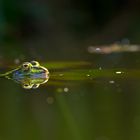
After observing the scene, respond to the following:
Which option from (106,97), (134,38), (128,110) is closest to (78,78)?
(106,97)

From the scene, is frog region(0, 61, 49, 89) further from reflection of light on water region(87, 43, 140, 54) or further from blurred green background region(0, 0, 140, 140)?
reflection of light on water region(87, 43, 140, 54)

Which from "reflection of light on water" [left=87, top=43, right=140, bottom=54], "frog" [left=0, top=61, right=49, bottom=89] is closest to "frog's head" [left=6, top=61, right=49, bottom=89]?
"frog" [left=0, top=61, right=49, bottom=89]

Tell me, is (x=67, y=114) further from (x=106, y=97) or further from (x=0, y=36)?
(x=0, y=36)

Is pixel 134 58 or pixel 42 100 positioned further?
pixel 134 58

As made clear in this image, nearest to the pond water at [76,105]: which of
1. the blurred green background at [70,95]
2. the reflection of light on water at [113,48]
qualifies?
the blurred green background at [70,95]

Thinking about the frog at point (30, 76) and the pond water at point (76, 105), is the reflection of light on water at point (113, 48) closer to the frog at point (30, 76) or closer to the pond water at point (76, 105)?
the pond water at point (76, 105)

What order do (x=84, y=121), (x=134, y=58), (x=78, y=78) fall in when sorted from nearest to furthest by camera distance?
(x=84, y=121), (x=78, y=78), (x=134, y=58)
